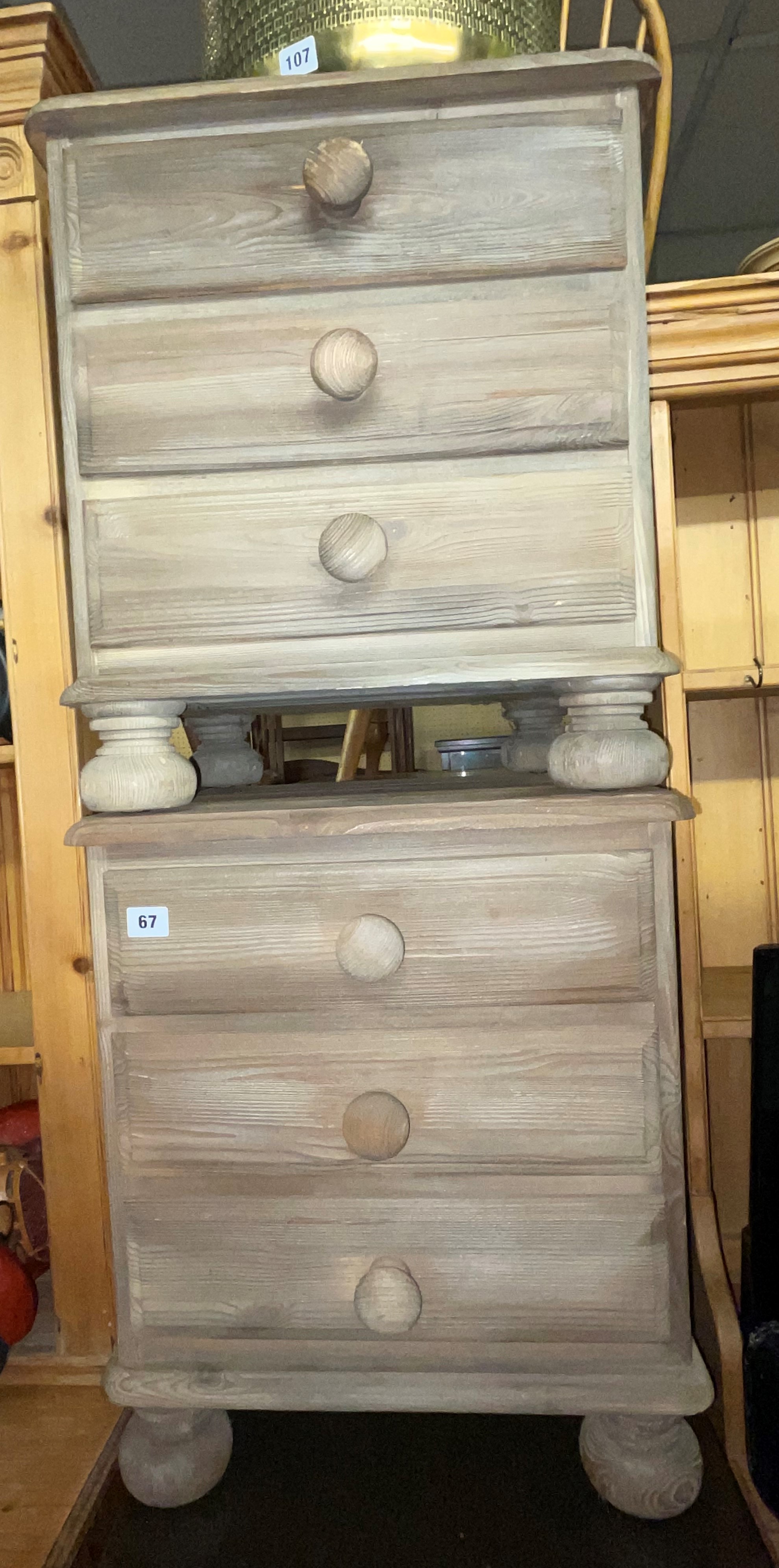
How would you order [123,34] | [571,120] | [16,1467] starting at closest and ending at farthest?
1. [571,120]
2. [16,1467]
3. [123,34]

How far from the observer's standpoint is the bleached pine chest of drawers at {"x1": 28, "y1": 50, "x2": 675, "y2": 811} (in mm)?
749

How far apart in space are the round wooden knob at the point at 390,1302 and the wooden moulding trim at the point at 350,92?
0.93 meters

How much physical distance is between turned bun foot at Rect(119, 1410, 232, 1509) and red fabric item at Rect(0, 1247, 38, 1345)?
263 millimetres

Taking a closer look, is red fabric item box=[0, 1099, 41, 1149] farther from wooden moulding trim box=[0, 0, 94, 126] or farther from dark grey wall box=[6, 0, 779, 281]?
dark grey wall box=[6, 0, 779, 281]

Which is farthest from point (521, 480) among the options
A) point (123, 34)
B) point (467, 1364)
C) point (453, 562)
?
point (123, 34)

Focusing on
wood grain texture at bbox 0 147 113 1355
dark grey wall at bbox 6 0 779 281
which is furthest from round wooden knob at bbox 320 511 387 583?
dark grey wall at bbox 6 0 779 281

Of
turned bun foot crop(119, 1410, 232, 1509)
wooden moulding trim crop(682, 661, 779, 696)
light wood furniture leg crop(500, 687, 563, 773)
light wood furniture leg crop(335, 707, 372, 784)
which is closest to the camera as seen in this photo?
turned bun foot crop(119, 1410, 232, 1509)

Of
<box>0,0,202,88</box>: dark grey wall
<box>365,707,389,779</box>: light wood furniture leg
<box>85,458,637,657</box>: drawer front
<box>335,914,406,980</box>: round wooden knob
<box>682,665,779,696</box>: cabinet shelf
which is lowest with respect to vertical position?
<box>335,914,406,980</box>: round wooden knob

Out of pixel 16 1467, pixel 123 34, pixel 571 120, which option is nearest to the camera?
pixel 571 120

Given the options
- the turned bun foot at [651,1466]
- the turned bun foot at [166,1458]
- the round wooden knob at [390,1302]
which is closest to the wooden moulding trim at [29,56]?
the round wooden knob at [390,1302]

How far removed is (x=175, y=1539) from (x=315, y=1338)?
0.71 feet

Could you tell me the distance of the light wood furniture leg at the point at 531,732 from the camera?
1170mm

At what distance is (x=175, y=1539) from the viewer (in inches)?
31.6

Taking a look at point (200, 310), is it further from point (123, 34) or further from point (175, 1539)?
point (123, 34)
